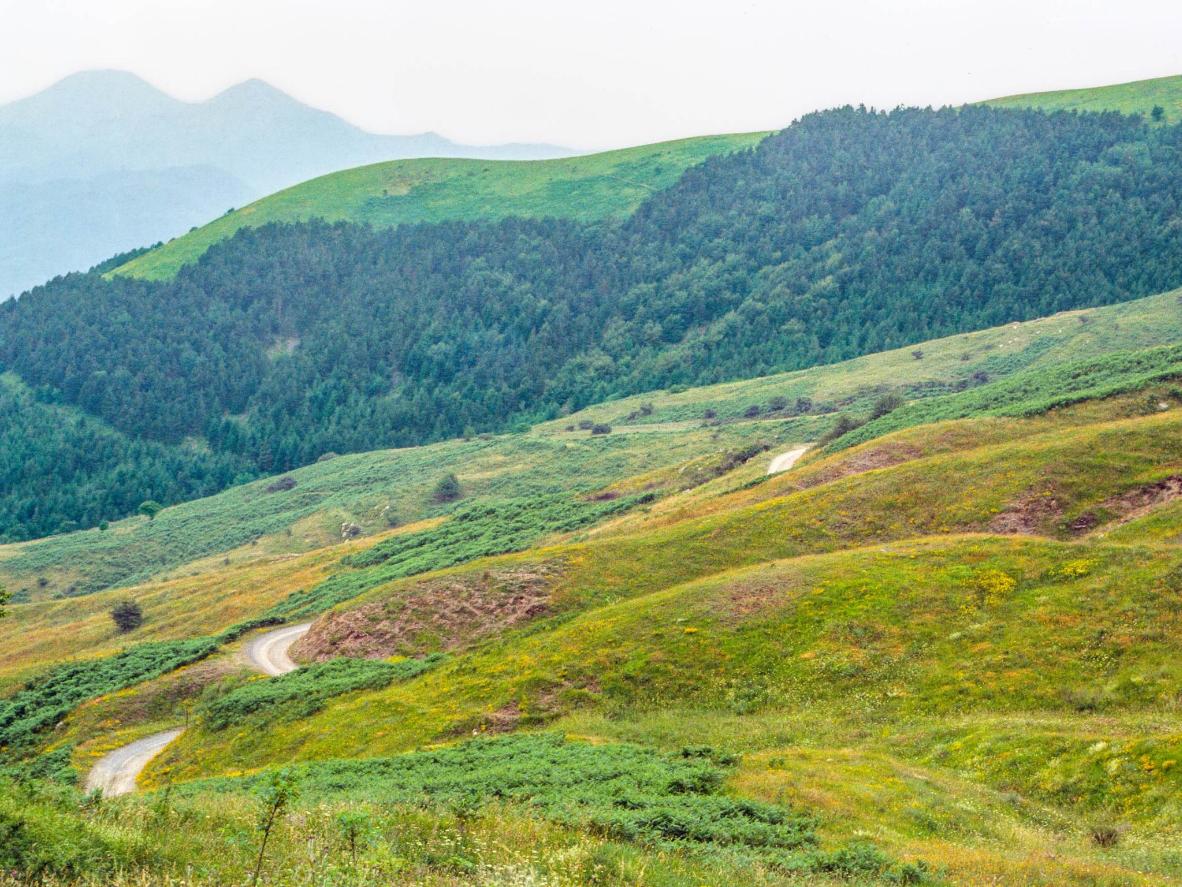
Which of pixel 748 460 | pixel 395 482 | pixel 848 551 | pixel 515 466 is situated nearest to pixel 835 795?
pixel 848 551

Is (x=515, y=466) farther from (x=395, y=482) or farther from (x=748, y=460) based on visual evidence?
(x=748, y=460)

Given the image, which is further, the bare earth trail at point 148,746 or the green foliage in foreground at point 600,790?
the bare earth trail at point 148,746

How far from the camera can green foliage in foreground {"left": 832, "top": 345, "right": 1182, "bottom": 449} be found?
242 ft

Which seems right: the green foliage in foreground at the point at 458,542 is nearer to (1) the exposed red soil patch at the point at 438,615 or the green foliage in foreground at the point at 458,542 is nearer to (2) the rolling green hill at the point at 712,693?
(2) the rolling green hill at the point at 712,693

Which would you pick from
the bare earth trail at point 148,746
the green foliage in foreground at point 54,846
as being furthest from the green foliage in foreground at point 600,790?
the bare earth trail at point 148,746

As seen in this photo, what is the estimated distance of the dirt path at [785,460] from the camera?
85312 millimetres

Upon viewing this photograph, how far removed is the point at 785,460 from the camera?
9100 centimetres

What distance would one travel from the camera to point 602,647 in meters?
40.8

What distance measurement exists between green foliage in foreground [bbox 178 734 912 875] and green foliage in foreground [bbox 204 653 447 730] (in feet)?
44.5

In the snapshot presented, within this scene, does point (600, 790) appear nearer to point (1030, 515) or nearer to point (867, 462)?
point (1030, 515)

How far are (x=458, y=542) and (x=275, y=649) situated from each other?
83.9 ft

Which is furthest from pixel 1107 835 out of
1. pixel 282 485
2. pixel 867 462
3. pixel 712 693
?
pixel 282 485

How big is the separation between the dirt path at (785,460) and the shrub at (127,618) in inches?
2306

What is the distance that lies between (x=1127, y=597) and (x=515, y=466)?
391 ft
